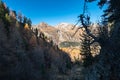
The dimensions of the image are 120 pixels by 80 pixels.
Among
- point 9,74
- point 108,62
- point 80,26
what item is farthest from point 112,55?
point 9,74

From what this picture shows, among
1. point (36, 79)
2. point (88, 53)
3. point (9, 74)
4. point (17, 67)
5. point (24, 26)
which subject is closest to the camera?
point (9, 74)

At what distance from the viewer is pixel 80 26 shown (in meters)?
14.1

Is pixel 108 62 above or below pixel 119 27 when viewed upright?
below

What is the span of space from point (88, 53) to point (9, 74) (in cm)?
2090

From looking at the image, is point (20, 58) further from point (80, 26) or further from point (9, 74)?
point (80, 26)

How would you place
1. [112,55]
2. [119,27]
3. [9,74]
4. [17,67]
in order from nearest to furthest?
[112,55], [119,27], [9,74], [17,67]

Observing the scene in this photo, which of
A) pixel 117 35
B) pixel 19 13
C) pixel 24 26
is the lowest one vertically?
pixel 117 35

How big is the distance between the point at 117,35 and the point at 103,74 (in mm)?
2495

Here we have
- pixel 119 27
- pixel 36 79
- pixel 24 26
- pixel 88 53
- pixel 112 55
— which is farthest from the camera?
pixel 24 26

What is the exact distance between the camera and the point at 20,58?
198ft

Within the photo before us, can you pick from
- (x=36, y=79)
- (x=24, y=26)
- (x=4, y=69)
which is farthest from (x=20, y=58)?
(x=24, y=26)

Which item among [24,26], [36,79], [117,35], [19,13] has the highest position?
[19,13]

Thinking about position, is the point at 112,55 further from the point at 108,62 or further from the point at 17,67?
the point at 17,67

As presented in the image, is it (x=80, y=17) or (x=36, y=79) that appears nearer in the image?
(x=80, y=17)
